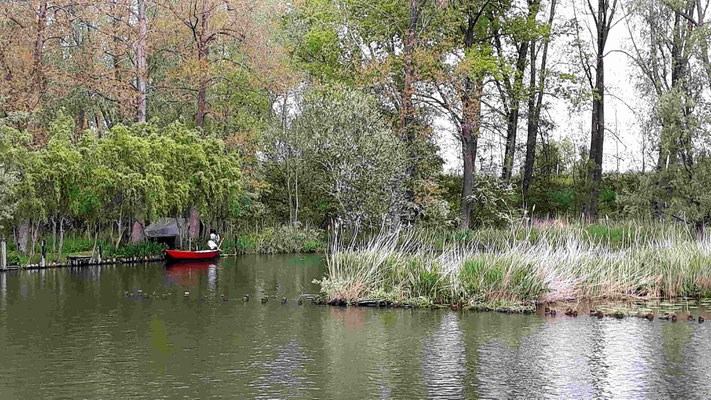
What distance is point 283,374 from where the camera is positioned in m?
10.1

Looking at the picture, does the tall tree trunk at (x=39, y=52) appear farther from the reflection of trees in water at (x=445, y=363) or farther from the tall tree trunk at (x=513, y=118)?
the reflection of trees in water at (x=445, y=363)

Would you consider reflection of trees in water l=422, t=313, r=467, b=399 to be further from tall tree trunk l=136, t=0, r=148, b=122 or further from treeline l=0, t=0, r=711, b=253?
tall tree trunk l=136, t=0, r=148, b=122

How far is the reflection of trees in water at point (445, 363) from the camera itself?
9.25 meters

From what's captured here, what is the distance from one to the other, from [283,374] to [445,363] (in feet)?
7.65

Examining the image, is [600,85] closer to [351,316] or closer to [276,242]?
[276,242]

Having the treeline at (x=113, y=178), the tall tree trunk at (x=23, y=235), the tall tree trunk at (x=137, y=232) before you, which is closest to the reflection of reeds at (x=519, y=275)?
the treeline at (x=113, y=178)

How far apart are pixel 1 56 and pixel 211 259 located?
13.5m

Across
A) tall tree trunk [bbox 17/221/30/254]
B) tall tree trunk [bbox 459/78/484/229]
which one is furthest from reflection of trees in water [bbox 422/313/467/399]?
tall tree trunk [bbox 17/221/30/254]

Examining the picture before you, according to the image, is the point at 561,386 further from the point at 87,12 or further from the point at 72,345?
the point at 87,12

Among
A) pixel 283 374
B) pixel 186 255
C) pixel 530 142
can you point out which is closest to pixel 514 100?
pixel 530 142

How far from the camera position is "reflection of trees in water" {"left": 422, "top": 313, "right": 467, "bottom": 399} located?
9250 mm

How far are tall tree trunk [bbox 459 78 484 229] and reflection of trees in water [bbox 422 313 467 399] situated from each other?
18958mm

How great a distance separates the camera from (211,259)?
33.3 m

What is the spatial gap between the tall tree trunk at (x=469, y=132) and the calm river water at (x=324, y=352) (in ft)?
52.3
